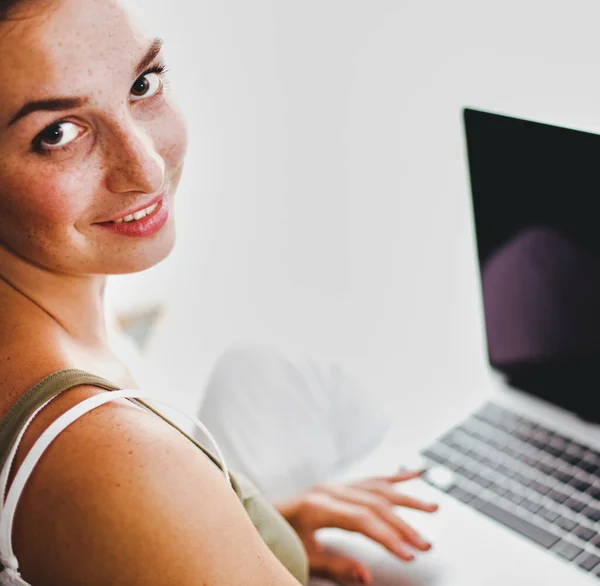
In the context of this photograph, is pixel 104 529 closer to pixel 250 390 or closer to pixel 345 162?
pixel 250 390

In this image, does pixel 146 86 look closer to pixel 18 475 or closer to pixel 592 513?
pixel 18 475

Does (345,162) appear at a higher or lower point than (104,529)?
higher

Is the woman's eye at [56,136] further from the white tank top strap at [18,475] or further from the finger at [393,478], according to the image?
the finger at [393,478]

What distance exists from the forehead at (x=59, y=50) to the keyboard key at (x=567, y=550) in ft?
2.15

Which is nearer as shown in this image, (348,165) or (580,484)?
(580,484)

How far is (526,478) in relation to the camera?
97 cm

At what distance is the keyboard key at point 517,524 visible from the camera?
90cm

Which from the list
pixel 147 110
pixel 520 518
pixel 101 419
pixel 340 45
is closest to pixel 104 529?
pixel 101 419

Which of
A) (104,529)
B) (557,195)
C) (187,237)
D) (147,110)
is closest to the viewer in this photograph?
(104,529)

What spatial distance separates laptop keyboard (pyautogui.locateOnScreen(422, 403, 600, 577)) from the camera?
2.96 ft

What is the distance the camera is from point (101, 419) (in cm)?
62

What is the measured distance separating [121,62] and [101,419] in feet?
0.91

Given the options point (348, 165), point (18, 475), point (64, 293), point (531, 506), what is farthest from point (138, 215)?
point (348, 165)

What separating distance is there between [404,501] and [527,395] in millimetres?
250
